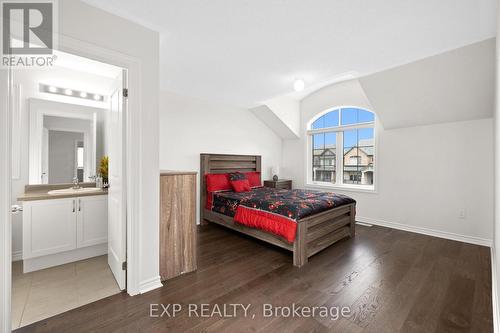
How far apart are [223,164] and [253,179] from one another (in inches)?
30.9

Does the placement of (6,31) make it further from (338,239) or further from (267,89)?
(338,239)

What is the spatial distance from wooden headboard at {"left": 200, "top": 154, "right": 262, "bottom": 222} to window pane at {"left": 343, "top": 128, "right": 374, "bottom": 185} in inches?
79.2

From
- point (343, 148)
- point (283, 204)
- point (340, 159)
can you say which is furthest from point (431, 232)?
point (283, 204)

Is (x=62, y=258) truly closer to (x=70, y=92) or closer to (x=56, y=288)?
(x=56, y=288)

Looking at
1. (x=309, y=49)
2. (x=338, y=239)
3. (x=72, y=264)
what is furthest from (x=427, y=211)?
(x=72, y=264)

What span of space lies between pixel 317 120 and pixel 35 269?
18.1 ft

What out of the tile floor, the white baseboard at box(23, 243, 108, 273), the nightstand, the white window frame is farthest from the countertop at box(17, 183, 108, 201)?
the white window frame

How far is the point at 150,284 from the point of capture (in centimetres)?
207

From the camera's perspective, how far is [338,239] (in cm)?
324

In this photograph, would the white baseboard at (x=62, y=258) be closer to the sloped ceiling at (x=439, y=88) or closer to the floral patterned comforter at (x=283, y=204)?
the floral patterned comforter at (x=283, y=204)

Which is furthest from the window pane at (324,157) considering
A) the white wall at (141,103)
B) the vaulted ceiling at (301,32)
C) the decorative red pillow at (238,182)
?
the white wall at (141,103)

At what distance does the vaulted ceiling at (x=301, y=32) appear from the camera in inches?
72.5

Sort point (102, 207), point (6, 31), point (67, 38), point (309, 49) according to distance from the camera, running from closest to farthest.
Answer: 1. point (6, 31)
2. point (67, 38)
3. point (309, 49)
4. point (102, 207)

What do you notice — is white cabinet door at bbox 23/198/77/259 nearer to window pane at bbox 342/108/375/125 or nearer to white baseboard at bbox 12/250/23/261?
white baseboard at bbox 12/250/23/261
